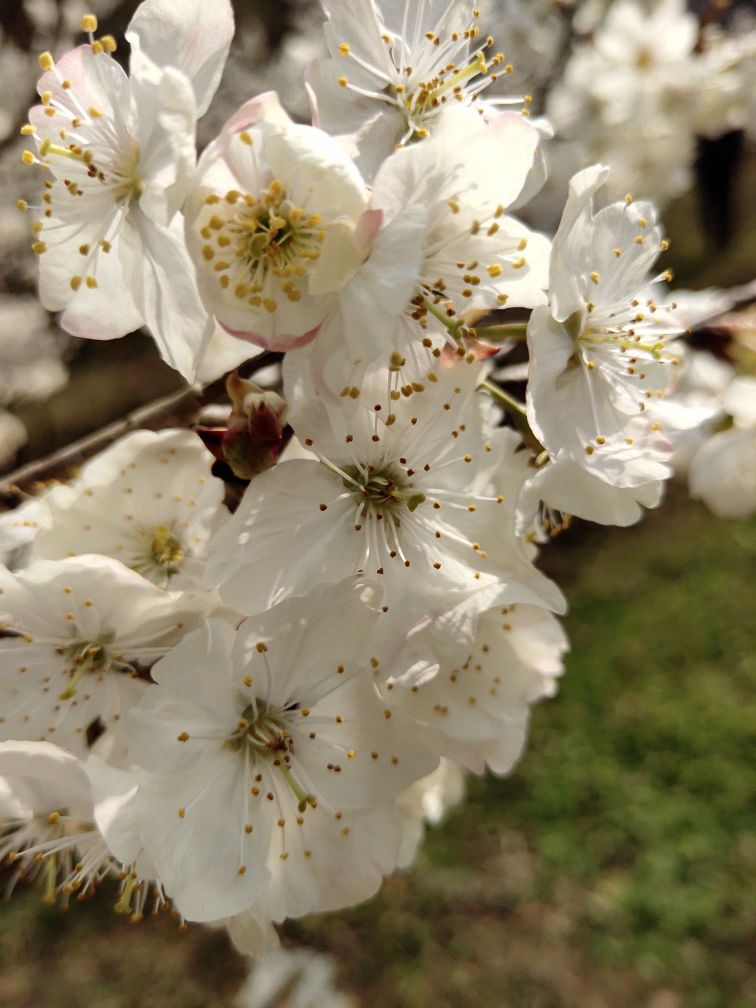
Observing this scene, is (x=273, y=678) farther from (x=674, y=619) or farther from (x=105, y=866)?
(x=674, y=619)

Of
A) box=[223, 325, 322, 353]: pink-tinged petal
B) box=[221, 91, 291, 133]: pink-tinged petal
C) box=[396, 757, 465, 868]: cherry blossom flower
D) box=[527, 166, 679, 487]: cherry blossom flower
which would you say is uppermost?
box=[221, 91, 291, 133]: pink-tinged petal

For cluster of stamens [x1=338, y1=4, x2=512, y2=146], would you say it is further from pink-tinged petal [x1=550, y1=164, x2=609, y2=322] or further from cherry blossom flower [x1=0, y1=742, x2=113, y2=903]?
cherry blossom flower [x1=0, y1=742, x2=113, y2=903]

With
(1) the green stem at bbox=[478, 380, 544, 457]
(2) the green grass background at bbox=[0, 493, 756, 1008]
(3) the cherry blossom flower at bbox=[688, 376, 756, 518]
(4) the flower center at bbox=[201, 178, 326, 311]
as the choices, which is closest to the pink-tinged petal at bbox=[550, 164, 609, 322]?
(1) the green stem at bbox=[478, 380, 544, 457]

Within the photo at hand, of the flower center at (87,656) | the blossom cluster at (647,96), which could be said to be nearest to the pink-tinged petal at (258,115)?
the flower center at (87,656)

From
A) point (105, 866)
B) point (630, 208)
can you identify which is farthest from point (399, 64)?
point (105, 866)

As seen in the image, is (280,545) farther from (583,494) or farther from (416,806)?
(416,806)

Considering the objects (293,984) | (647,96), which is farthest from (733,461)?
(293,984)
